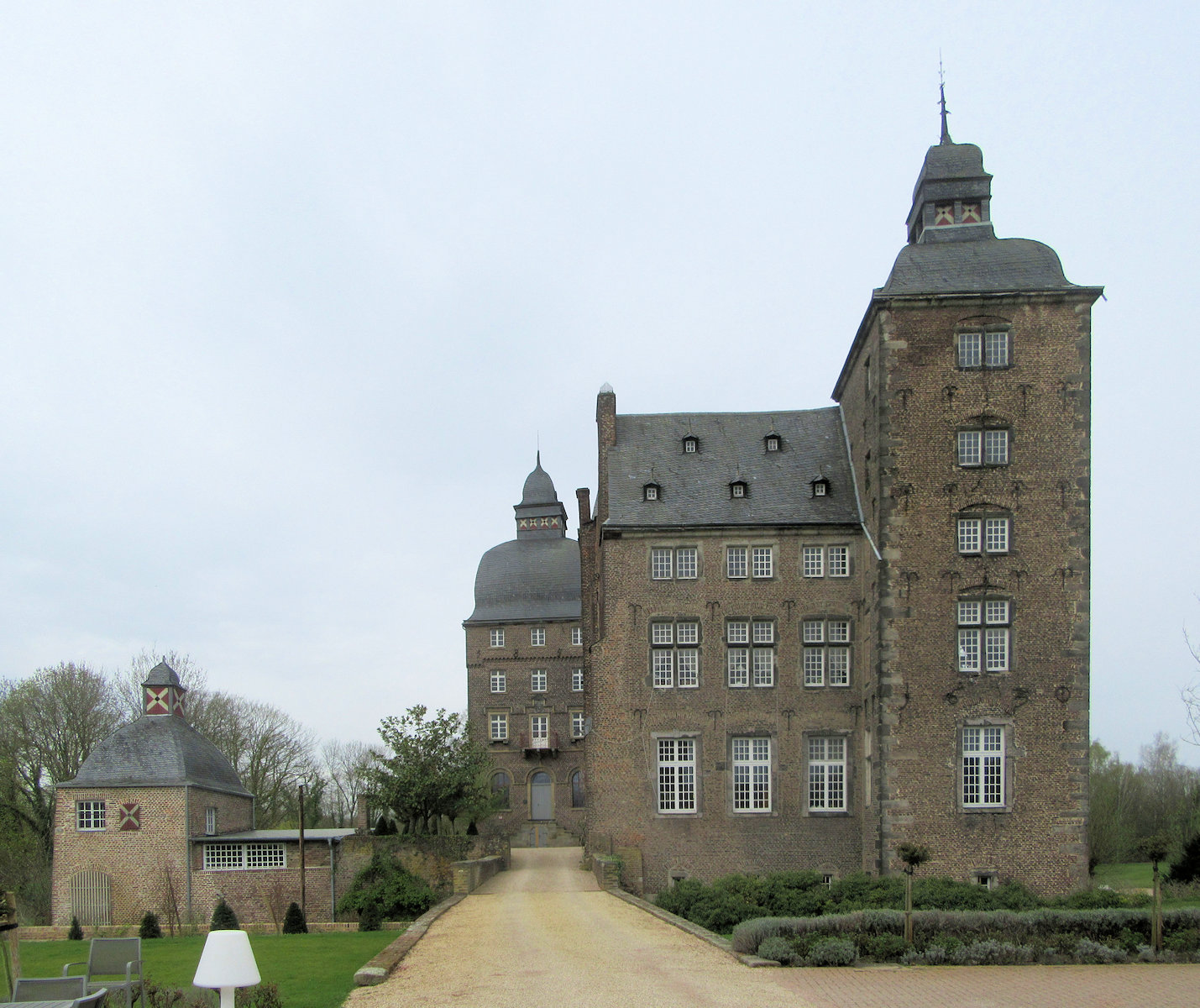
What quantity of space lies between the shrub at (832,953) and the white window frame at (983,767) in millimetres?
12874

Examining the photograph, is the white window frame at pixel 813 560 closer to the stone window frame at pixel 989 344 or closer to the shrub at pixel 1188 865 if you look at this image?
the stone window frame at pixel 989 344

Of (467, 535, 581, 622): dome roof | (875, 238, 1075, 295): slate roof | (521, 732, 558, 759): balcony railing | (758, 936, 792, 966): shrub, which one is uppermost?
(875, 238, 1075, 295): slate roof

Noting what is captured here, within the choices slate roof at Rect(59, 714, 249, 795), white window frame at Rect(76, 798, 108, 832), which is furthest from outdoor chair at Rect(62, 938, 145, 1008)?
white window frame at Rect(76, 798, 108, 832)

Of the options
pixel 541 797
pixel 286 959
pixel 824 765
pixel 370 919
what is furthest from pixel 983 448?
pixel 541 797

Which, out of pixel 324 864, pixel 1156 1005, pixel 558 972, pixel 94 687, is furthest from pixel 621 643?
pixel 94 687

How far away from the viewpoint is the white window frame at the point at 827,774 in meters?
31.4

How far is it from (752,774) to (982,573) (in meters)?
8.35

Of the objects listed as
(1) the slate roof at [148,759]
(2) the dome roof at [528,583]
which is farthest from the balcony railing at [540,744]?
(1) the slate roof at [148,759]

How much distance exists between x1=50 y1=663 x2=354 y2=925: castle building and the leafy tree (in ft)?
7.28

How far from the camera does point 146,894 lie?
121 feet

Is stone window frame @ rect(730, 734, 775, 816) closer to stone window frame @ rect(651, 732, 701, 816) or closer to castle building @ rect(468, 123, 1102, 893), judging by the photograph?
castle building @ rect(468, 123, 1102, 893)

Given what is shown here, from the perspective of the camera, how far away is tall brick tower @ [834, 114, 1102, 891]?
29.0m

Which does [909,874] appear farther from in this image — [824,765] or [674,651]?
[674,651]

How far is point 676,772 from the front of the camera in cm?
3178
